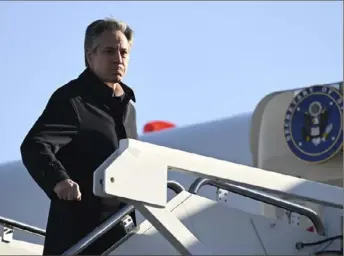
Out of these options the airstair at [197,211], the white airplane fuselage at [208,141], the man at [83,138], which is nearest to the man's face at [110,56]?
A: the man at [83,138]

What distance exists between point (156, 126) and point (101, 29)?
11674 mm

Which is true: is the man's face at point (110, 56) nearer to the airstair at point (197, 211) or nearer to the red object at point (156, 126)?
the airstair at point (197, 211)

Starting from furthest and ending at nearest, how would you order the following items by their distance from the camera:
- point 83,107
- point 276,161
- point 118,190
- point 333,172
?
point 276,161 < point 333,172 < point 83,107 < point 118,190

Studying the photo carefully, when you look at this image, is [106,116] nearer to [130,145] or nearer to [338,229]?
[130,145]

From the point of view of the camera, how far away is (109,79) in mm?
4211

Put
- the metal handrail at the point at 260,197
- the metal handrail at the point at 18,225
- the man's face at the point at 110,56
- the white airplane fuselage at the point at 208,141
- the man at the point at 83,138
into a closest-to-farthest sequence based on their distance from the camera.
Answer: the man at the point at 83,138
the man's face at the point at 110,56
the metal handrail at the point at 260,197
the metal handrail at the point at 18,225
the white airplane fuselage at the point at 208,141

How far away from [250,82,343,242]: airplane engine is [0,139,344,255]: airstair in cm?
387

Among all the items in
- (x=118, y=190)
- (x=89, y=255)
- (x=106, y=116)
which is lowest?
(x=89, y=255)

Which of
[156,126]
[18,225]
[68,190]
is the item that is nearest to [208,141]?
[156,126]

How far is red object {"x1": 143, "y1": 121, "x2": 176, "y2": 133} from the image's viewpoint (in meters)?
15.8

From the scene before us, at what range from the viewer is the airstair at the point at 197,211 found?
3.46m

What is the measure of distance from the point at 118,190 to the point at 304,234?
1288 mm

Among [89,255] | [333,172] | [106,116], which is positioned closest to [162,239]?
[89,255]

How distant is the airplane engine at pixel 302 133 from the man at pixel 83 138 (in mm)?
4437
